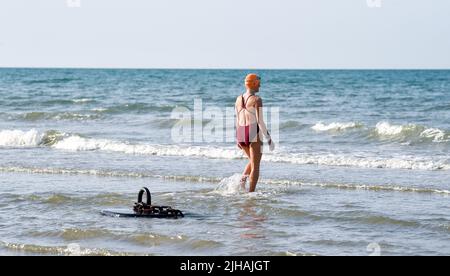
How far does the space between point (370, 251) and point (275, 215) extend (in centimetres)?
222

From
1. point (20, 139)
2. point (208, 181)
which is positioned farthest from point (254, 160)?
point (20, 139)

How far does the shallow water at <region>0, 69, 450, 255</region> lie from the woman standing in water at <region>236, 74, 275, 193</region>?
72cm

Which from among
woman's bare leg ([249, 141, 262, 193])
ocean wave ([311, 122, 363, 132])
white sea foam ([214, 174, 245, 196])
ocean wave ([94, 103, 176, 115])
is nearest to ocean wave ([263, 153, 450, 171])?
white sea foam ([214, 174, 245, 196])

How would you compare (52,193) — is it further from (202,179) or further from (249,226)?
(249,226)

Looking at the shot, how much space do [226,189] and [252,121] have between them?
139 cm

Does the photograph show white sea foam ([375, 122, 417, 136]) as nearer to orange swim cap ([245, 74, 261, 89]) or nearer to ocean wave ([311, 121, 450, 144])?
ocean wave ([311, 121, 450, 144])

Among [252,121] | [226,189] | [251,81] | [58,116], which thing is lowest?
[226,189]

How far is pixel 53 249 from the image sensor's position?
8945 millimetres

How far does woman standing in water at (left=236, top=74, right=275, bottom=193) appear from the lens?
1179cm

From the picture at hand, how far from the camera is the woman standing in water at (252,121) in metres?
11.8

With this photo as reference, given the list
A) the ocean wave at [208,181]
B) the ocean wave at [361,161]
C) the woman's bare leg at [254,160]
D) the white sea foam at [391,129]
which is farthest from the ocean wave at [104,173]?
the white sea foam at [391,129]

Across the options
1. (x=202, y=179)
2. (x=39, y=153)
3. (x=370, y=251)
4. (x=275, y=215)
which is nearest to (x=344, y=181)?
(x=202, y=179)

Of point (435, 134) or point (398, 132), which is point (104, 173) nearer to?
point (398, 132)

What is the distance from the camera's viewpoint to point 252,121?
11.9m
